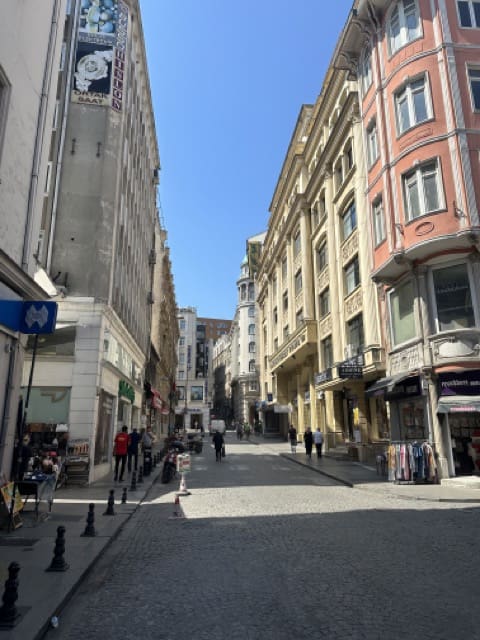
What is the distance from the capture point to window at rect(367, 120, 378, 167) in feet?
74.7

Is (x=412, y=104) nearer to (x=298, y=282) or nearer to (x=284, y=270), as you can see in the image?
(x=298, y=282)

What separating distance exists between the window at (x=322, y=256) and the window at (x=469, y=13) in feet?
52.0

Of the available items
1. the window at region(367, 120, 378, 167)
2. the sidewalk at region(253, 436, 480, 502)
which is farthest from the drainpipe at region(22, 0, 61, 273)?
the window at region(367, 120, 378, 167)

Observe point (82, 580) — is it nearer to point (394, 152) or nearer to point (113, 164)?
point (113, 164)

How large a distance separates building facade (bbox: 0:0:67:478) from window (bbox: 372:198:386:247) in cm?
1489

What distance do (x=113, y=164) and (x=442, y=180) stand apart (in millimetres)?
13308

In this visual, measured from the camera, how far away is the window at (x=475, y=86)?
60.5 feet

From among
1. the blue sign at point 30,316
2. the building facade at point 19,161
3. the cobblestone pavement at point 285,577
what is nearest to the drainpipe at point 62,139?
the building facade at point 19,161

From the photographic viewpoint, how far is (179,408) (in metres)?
90.2

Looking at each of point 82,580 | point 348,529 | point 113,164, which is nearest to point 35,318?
point 82,580

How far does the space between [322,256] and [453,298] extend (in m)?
17.6

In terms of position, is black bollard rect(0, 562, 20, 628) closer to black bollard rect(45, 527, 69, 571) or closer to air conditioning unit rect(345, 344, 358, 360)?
black bollard rect(45, 527, 69, 571)

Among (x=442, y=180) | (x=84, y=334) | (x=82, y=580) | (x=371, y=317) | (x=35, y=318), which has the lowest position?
(x=82, y=580)

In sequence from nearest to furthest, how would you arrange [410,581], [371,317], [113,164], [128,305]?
[410,581] < [113,164] < [371,317] < [128,305]
